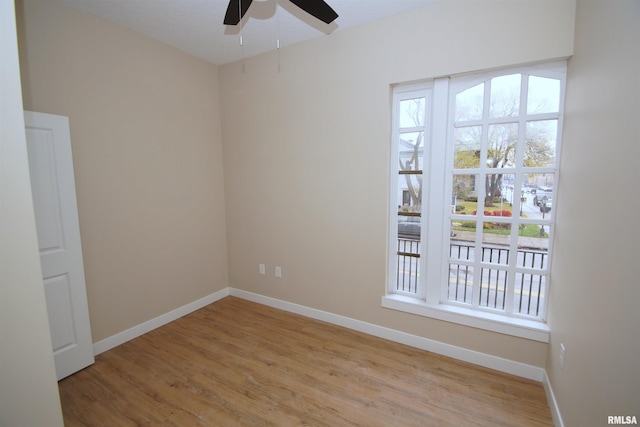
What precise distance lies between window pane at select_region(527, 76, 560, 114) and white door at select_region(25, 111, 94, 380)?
3536 millimetres

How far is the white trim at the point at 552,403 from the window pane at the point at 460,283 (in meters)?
0.68

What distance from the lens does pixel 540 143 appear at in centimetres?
199

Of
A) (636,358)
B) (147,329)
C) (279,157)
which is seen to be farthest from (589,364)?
(147,329)

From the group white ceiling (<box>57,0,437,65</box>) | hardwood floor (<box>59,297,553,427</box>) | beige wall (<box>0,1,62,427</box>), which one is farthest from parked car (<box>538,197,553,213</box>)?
beige wall (<box>0,1,62,427</box>)

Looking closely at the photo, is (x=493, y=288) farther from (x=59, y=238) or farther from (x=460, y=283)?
(x=59, y=238)

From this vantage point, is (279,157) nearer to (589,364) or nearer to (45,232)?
(45,232)

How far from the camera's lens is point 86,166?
2271mm

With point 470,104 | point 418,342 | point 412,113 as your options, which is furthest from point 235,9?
point 418,342

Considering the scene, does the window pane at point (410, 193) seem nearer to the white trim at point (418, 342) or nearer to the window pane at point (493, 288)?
the window pane at point (493, 288)

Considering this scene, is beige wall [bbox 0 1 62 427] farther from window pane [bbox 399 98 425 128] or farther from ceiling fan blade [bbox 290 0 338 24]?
window pane [bbox 399 98 425 128]

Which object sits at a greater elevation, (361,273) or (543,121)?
(543,121)

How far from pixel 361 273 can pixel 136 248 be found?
2.25 meters

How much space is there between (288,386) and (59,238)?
210 cm

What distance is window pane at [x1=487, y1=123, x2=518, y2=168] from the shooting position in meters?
2.06
